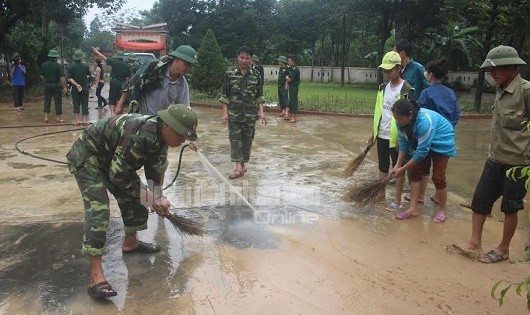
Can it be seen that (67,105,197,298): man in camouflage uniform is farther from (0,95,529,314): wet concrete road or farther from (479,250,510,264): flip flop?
(479,250,510,264): flip flop

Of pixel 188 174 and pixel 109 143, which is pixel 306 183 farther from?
pixel 109 143

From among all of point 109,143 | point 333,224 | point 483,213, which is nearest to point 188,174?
point 333,224

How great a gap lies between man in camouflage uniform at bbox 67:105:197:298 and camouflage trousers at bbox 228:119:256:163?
9.02ft

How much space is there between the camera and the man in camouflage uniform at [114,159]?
3.03m

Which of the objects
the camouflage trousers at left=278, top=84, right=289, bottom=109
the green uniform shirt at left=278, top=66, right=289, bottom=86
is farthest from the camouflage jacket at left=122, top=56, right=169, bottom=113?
the camouflage trousers at left=278, top=84, right=289, bottom=109

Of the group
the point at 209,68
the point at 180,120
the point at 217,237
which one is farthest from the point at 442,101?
the point at 209,68

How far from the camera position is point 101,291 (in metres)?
3.09

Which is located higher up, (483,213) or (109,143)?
(109,143)

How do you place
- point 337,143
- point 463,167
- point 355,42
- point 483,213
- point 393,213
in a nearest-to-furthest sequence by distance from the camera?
point 483,213, point 393,213, point 463,167, point 337,143, point 355,42

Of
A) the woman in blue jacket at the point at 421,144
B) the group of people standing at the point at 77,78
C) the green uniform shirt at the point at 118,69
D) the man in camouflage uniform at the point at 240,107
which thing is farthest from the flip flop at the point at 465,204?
the green uniform shirt at the point at 118,69

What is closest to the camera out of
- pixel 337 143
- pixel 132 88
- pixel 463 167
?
pixel 132 88

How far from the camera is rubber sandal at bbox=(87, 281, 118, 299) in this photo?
10.1 ft

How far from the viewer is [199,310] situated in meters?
3.03

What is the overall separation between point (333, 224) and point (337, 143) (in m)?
4.49
